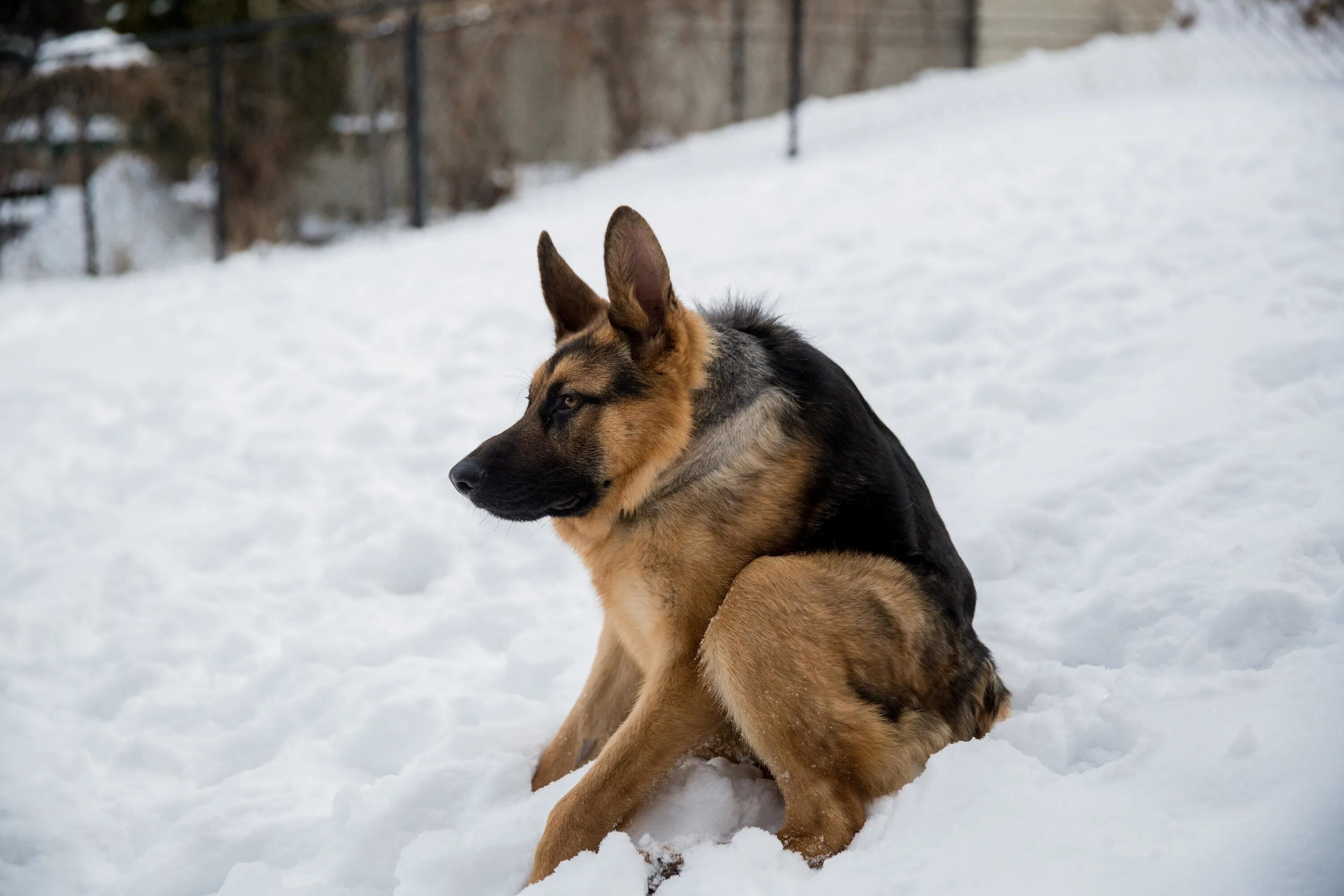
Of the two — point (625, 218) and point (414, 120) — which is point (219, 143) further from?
point (625, 218)

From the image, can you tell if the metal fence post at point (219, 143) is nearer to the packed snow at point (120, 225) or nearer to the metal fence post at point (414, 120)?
the packed snow at point (120, 225)

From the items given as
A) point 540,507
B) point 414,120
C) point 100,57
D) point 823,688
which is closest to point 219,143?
point 414,120

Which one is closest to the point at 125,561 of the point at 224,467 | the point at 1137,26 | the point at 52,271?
the point at 224,467

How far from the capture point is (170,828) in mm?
3223

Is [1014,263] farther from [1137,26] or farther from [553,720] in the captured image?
[1137,26]

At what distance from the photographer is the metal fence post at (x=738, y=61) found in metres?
→ 13.7

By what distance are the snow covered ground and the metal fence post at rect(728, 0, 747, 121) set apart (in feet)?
16.1

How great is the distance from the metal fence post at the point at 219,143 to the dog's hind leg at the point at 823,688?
1055cm

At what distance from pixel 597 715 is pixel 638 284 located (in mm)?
1400

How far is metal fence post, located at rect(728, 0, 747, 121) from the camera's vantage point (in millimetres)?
13680

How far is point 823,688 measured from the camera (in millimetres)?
2670

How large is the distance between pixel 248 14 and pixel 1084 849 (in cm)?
1546

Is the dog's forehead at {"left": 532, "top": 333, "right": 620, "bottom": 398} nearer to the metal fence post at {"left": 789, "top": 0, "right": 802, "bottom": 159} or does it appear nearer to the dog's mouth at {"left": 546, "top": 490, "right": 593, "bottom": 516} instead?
the dog's mouth at {"left": 546, "top": 490, "right": 593, "bottom": 516}

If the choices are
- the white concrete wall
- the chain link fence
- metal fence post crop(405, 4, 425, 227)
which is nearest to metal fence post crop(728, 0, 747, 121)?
the chain link fence
